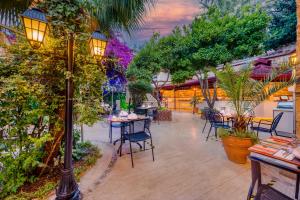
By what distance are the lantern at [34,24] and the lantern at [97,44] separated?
64 centimetres

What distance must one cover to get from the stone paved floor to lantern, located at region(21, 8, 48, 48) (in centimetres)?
228

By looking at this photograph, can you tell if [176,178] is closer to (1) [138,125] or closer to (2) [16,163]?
(1) [138,125]

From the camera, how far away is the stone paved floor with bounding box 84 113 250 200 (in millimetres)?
2412

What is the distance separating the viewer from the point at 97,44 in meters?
2.50

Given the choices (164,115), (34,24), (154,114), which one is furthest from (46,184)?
(164,115)

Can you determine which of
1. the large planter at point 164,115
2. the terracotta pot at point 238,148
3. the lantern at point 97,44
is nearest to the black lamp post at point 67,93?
the lantern at point 97,44

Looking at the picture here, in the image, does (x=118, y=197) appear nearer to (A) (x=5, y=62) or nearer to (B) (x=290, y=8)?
(A) (x=5, y=62)

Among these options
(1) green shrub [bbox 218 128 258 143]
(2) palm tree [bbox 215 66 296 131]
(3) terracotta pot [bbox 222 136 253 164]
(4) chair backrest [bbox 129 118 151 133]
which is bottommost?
(3) terracotta pot [bbox 222 136 253 164]

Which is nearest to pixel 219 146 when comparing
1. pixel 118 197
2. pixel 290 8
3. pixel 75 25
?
pixel 118 197

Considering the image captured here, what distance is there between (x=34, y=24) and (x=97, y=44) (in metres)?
0.80

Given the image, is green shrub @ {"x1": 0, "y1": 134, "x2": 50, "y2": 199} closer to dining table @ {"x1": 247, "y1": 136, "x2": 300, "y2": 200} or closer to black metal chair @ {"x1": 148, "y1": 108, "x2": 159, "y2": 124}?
dining table @ {"x1": 247, "y1": 136, "x2": 300, "y2": 200}

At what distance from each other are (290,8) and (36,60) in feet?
47.2

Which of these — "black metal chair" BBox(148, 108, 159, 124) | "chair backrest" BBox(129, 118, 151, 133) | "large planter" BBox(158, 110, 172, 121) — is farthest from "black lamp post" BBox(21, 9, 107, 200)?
"large planter" BBox(158, 110, 172, 121)

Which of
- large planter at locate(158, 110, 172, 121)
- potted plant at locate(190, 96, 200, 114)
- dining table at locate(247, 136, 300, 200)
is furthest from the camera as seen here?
potted plant at locate(190, 96, 200, 114)
